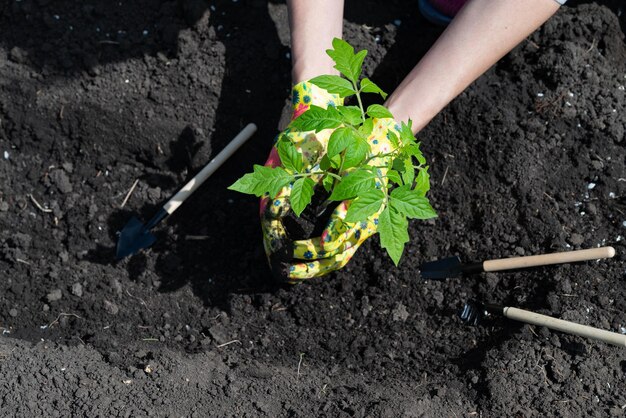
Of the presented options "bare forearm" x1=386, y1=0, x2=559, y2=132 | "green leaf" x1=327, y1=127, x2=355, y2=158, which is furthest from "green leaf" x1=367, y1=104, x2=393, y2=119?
"bare forearm" x1=386, y1=0, x2=559, y2=132

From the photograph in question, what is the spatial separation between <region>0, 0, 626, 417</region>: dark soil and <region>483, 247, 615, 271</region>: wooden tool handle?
0.09 m

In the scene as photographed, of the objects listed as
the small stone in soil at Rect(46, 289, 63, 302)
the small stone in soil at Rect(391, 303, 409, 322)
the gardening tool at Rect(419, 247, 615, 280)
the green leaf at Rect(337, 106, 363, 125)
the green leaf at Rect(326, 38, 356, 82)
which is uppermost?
the green leaf at Rect(326, 38, 356, 82)

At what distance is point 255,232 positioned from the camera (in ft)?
8.39

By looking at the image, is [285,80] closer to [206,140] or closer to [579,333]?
[206,140]

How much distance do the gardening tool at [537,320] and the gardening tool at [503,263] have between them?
121 millimetres

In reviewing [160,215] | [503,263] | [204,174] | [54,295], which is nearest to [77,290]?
[54,295]

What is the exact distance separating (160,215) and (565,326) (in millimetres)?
1387

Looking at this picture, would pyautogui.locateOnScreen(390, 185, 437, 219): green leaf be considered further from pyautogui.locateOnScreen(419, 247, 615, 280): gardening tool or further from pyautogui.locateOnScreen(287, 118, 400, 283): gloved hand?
pyautogui.locateOnScreen(419, 247, 615, 280): gardening tool

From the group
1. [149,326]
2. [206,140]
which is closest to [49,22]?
[206,140]

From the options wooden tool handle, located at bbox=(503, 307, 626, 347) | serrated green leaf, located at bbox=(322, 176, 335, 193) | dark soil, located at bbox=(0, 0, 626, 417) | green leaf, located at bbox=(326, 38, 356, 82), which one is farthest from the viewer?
dark soil, located at bbox=(0, 0, 626, 417)

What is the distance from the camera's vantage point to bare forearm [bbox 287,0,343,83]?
93.9 inches

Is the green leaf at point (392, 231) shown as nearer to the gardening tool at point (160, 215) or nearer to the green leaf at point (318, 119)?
the green leaf at point (318, 119)

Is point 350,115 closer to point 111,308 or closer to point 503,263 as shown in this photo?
Answer: point 503,263

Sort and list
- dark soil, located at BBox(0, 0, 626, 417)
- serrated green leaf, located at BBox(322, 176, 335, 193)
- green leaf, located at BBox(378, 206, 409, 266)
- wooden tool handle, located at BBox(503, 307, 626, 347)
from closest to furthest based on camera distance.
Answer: green leaf, located at BBox(378, 206, 409, 266)
serrated green leaf, located at BBox(322, 176, 335, 193)
wooden tool handle, located at BBox(503, 307, 626, 347)
dark soil, located at BBox(0, 0, 626, 417)
